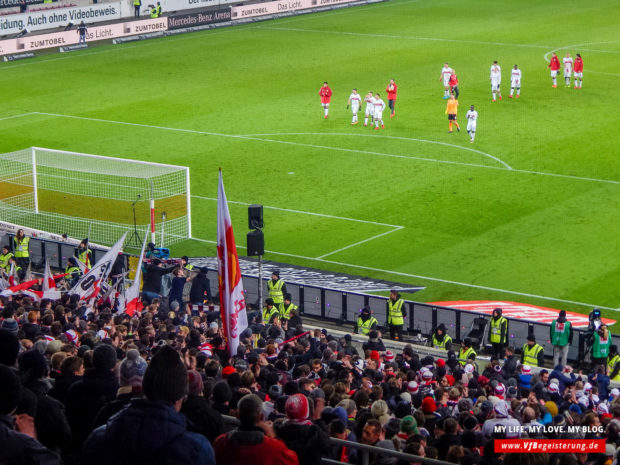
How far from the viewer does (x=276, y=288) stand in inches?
840

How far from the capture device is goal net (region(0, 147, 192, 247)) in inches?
1113

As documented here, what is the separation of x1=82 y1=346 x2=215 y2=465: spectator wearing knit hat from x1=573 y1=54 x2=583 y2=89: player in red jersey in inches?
1586

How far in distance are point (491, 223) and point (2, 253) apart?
1272 cm

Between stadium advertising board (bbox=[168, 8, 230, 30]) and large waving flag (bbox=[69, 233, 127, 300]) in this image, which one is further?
stadium advertising board (bbox=[168, 8, 230, 30])

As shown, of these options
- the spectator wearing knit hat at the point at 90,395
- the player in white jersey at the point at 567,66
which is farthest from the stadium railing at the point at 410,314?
the player in white jersey at the point at 567,66

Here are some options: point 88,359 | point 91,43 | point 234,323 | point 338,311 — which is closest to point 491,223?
point 338,311

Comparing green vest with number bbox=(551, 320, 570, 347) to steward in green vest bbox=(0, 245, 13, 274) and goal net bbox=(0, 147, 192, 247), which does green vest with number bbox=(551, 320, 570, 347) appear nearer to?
goal net bbox=(0, 147, 192, 247)

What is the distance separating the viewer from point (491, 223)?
2828 cm

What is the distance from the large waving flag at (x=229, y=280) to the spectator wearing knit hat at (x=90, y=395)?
14.5 ft

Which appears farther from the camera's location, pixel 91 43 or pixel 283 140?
pixel 91 43

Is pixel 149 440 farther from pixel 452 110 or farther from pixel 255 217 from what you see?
pixel 452 110

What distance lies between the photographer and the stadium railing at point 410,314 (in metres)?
20.0

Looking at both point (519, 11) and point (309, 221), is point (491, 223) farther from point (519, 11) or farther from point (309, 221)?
point (519, 11)

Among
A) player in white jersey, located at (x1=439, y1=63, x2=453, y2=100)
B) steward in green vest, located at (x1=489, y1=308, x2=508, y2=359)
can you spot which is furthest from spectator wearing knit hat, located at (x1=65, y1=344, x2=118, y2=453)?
player in white jersey, located at (x1=439, y1=63, x2=453, y2=100)
